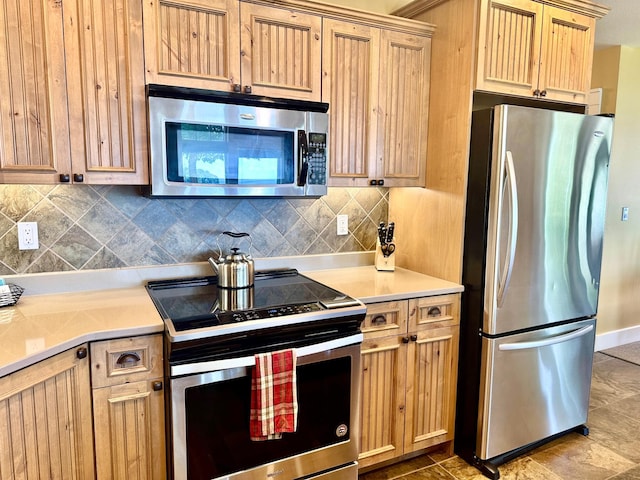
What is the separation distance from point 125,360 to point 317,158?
3.95 ft

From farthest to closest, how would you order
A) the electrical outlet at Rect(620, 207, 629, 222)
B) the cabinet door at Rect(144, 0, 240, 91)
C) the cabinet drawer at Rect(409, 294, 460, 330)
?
the electrical outlet at Rect(620, 207, 629, 222) < the cabinet drawer at Rect(409, 294, 460, 330) < the cabinet door at Rect(144, 0, 240, 91)

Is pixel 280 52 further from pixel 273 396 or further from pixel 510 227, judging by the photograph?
pixel 273 396

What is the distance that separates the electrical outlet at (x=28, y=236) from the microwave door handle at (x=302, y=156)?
1.20 m

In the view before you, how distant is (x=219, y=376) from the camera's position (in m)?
1.65

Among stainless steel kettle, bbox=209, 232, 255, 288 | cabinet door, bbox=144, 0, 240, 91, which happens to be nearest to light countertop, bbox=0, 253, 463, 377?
stainless steel kettle, bbox=209, 232, 255, 288

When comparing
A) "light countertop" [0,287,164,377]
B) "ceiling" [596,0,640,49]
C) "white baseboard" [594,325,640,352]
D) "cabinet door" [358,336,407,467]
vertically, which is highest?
"ceiling" [596,0,640,49]

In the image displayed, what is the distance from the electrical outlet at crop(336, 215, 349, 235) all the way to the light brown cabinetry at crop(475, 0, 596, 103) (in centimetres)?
100

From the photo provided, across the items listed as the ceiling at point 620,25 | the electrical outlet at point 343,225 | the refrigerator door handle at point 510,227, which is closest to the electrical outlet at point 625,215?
the ceiling at point 620,25

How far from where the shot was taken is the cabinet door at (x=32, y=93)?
5.39 feet

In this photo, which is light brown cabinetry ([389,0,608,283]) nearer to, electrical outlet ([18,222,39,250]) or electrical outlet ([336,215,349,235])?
electrical outlet ([336,215,349,235])

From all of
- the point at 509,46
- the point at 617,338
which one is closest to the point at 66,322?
the point at 509,46

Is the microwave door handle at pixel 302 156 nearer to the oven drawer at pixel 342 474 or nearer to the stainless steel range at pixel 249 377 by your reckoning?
the stainless steel range at pixel 249 377

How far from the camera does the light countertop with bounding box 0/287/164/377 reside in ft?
4.56

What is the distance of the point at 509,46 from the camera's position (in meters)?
2.30
